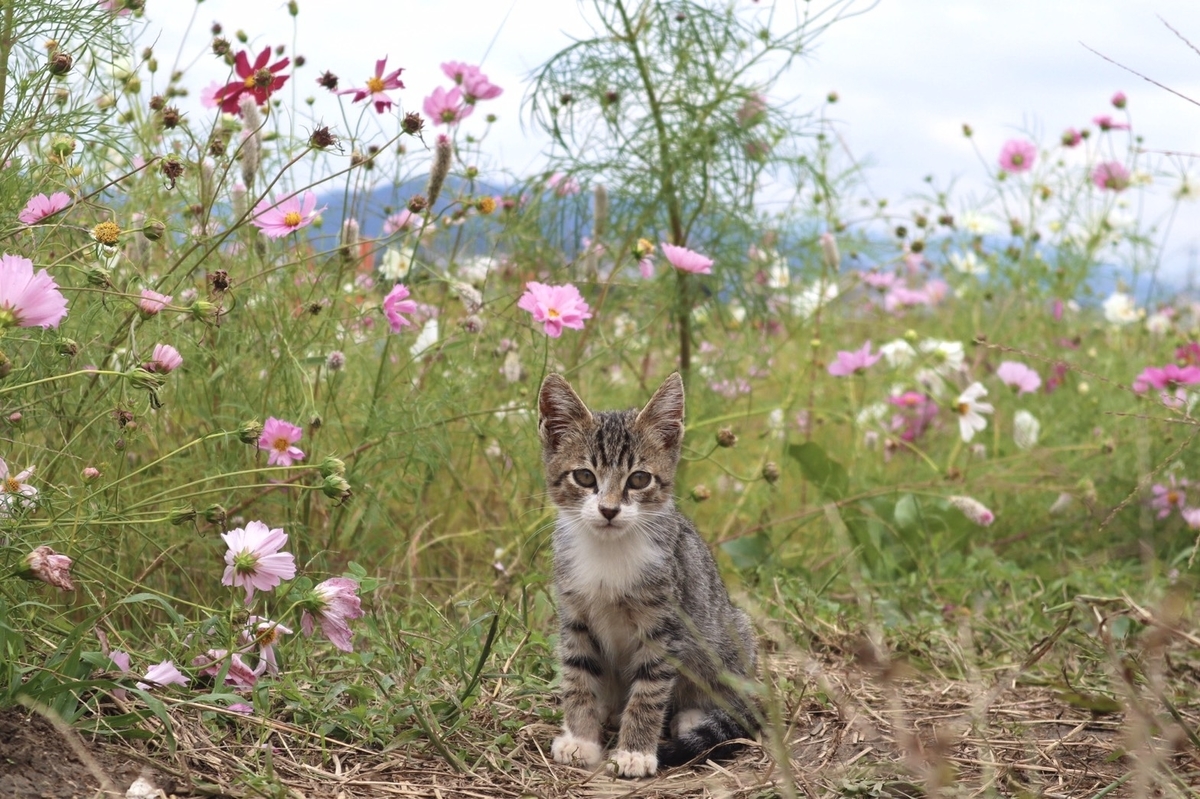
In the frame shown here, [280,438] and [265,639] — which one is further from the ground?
[280,438]

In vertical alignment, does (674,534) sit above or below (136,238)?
below

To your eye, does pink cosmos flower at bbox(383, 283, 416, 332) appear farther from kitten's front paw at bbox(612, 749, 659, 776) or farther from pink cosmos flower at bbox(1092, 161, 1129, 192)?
pink cosmos flower at bbox(1092, 161, 1129, 192)

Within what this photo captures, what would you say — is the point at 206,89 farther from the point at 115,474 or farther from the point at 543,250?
the point at 543,250

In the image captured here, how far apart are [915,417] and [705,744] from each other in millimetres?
2989

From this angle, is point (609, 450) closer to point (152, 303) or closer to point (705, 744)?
point (705, 744)

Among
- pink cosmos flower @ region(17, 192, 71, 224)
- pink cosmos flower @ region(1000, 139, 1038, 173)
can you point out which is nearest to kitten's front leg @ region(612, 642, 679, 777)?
pink cosmos flower @ region(17, 192, 71, 224)

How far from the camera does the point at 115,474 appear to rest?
116 inches

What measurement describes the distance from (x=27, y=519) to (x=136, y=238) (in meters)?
0.90

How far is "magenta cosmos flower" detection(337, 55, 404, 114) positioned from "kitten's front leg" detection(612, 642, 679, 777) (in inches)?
58.8

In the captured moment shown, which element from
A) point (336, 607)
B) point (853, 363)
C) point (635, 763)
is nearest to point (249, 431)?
point (336, 607)

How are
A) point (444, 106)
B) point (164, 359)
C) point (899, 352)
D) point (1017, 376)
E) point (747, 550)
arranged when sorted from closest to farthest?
1. point (164, 359)
2. point (444, 106)
3. point (747, 550)
4. point (1017, 376)
5. point (899, 352)

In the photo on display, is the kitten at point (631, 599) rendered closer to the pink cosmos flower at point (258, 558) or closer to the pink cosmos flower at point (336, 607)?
the pink cosmos flower at point (336, 607)

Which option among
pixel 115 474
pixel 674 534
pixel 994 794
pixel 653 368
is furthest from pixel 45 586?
pixel 653 368

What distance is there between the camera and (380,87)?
299 cm
